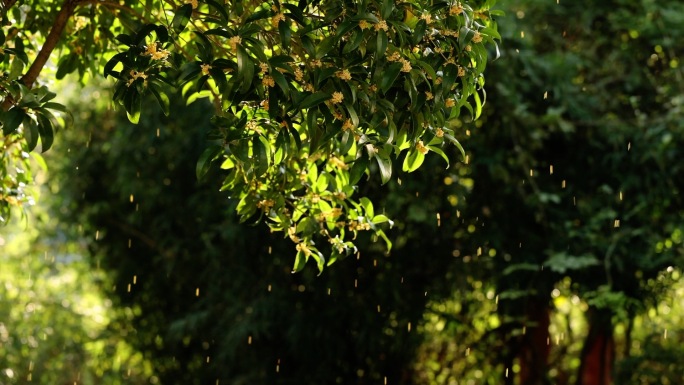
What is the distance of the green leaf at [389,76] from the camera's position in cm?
181

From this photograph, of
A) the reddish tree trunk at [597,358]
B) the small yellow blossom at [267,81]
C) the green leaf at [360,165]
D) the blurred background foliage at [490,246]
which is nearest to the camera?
the small yellow blossom at [267,81]

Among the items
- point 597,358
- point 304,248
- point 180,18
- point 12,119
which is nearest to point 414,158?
point 304,248

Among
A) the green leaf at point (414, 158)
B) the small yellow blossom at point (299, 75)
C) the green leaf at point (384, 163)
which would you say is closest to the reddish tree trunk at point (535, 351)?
the green leaf at point (414, 158)

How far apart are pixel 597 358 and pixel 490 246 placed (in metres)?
0.98

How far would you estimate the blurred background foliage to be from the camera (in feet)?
14.3

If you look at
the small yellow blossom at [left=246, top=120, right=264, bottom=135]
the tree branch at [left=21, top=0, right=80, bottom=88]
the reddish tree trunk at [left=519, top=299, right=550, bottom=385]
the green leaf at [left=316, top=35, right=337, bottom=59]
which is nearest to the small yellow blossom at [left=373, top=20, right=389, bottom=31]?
the green leaf at [left=316, top=35, right=337, bottom=59]

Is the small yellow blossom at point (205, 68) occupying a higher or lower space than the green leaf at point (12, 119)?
higher

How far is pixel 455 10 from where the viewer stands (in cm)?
191

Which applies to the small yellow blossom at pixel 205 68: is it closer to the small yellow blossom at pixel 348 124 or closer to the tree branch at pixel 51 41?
the small yellow blossom at pixel 348 124

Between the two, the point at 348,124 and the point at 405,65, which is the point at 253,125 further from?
the point at 405,65

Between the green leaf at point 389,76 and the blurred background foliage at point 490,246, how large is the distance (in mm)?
2332

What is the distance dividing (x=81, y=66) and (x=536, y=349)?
10.2 feet

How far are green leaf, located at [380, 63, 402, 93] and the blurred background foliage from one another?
233 centimetres

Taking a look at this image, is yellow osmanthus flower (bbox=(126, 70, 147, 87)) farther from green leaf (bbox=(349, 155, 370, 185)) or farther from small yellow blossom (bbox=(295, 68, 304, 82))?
green leaf (bbox=(349, 155, 370, 185))
